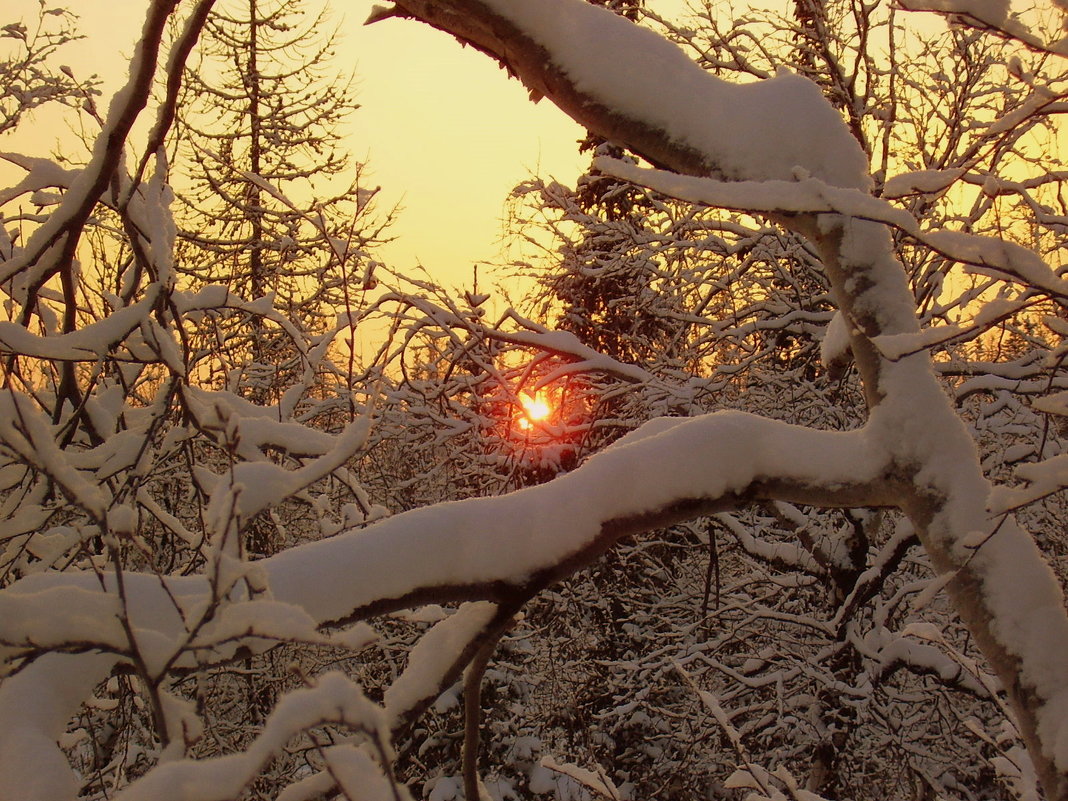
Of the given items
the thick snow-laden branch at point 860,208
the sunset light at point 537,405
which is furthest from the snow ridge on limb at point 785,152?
the sunset light at point 537,405

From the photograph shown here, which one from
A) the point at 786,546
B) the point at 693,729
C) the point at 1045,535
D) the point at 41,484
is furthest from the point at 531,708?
the point at 41,484

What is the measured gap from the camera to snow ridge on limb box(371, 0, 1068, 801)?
71.9 inches

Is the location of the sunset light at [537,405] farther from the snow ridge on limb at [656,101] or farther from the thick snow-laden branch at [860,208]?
the thick snow-laden branch at [860,208]

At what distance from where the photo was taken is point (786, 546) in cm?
754

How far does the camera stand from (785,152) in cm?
195

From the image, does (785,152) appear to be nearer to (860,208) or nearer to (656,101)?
(656,101)

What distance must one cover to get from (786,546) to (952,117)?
3.96 meters

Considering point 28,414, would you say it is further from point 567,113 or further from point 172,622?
point 567,113

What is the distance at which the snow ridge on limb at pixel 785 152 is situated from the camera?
1.83 m

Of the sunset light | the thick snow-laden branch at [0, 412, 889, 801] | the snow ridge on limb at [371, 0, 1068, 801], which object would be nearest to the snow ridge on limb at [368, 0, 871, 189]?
the snow ridge on limb at [371, 0, 1068, 801]

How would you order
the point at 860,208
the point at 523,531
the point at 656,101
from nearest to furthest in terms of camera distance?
the point at 860,208 < the point at 523,531 < the point at 656,101

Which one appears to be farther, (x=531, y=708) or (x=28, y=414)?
(x=531, y=708)

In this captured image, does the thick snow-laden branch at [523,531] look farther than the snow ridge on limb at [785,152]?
No

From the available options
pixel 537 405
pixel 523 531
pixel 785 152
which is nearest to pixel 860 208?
pixel 785 152
